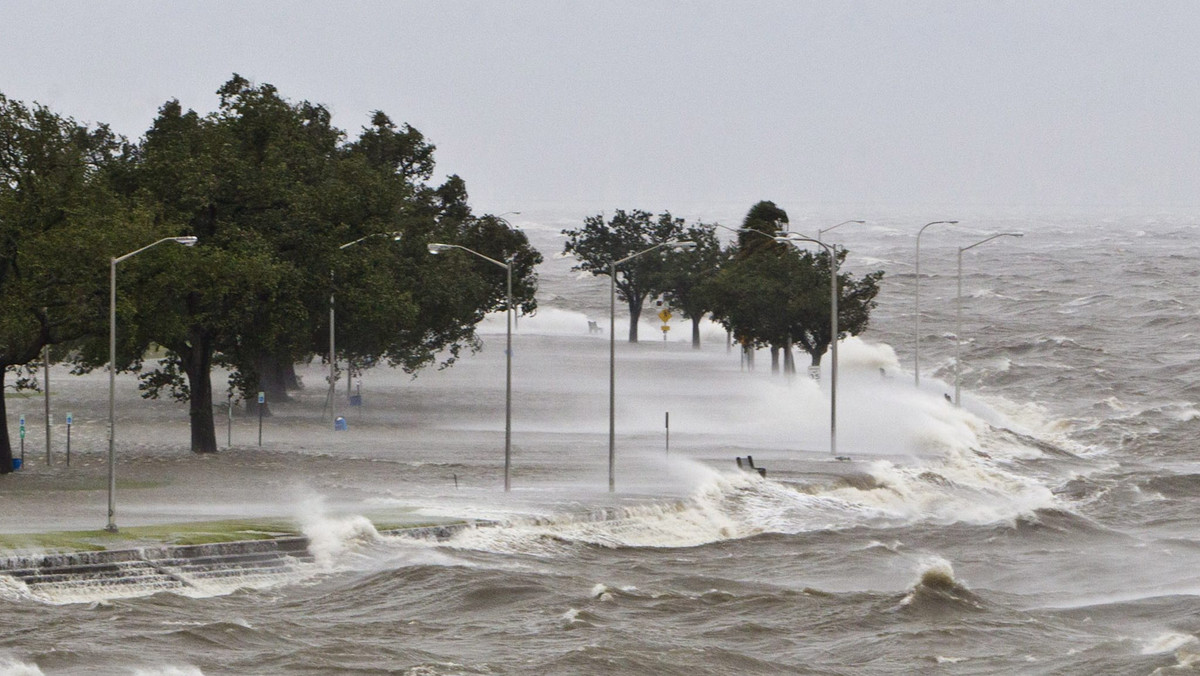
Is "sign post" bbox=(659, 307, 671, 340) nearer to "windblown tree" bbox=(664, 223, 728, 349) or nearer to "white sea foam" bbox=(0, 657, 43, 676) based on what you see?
"windblown tree" bbox=(664, 223, 728, 349)

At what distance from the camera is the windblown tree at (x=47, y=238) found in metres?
40.8

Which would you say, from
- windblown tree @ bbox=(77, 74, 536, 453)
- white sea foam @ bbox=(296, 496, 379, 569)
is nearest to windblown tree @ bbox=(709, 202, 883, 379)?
windblown tree @ bbox=(77, 74, 536, 453)

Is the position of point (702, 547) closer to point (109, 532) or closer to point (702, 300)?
point (109, 532)

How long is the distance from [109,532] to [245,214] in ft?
61.9

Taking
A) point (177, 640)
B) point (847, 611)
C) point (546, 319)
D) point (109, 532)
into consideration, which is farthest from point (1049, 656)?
point (546, 319)

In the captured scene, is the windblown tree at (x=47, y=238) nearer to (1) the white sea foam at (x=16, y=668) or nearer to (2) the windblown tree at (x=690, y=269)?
(1) the white sea foam at (x=16, y=668)

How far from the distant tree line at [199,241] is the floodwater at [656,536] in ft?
13.0

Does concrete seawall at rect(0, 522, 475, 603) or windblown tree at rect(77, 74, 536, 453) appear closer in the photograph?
concrete seawall at rect(0, 522, 475, 603)

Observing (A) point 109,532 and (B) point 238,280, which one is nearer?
(A) point 109,532

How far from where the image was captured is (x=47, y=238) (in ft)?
134

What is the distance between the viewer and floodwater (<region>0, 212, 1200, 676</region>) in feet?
91.6

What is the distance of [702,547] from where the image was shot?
3975cm

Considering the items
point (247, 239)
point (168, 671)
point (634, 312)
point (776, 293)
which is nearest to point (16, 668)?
point (168, 671)

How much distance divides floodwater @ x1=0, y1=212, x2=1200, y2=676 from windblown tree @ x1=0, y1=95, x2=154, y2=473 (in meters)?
4.44
